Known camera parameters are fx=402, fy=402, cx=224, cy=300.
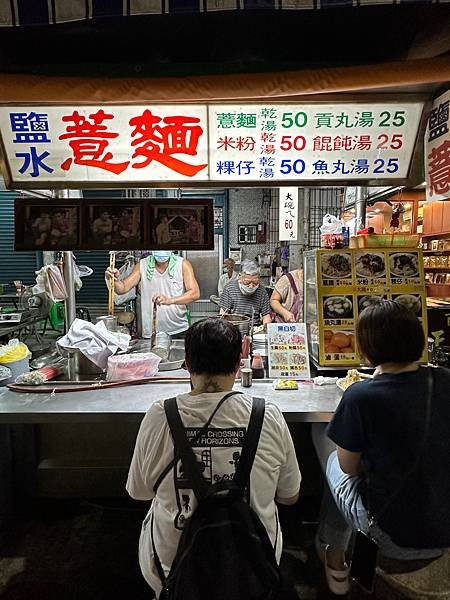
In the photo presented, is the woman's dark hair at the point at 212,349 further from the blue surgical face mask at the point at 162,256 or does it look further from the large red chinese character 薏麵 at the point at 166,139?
the blue surgical face mask at the point at 162,256

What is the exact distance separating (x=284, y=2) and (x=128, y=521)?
3242 millimetres

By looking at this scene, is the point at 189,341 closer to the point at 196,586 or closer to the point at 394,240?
the point at 196,586

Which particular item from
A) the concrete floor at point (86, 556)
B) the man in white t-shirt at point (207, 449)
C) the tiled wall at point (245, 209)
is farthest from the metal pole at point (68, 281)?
the tiled wall at point (245, 209)

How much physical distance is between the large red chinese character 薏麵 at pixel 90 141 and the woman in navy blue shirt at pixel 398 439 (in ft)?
6.45

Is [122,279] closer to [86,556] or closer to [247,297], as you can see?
[247,297]

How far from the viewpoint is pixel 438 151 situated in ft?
8.31

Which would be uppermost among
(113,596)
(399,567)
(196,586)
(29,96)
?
(29,96)

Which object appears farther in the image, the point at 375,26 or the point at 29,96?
the point at 375,26

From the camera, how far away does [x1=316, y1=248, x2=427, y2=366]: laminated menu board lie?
285 centimetres

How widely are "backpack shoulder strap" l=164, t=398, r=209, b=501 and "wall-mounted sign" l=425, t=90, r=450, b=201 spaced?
2117mm

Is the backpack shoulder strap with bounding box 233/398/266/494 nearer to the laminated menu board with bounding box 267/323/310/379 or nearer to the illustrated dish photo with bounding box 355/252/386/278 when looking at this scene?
the laminated menu board with bounding box 267/323/310/379

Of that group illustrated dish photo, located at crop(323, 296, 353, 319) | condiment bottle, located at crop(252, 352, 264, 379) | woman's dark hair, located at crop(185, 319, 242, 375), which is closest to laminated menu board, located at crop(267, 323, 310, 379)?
condiment bottle, located at crop(252, 352, 264, 379)

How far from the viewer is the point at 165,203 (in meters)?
2.75

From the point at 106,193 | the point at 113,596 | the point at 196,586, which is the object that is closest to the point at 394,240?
the point at 196,586
